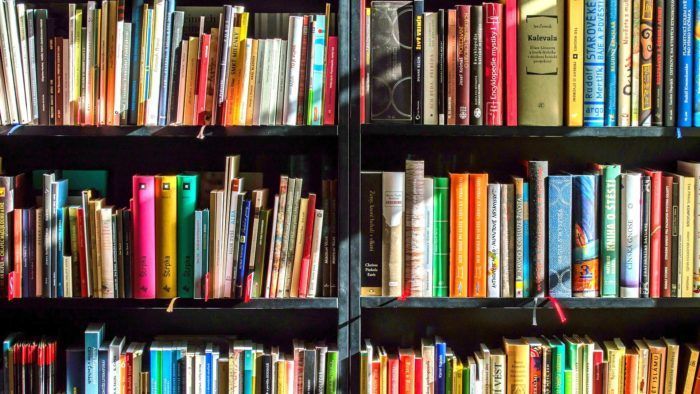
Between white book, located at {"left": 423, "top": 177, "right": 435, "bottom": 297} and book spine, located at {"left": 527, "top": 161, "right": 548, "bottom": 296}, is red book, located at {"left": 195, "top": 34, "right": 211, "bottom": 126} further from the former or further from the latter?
book spine, located at {"left": 527, "top": 161, "right": 548, "bottom": 296}

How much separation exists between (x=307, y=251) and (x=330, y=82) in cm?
42

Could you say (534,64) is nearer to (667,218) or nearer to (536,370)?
(667,218)

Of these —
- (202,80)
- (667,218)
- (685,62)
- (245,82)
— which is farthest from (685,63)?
(202,80)

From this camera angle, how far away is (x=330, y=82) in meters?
2.05

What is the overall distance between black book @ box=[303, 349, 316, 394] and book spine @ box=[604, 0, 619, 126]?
930mm

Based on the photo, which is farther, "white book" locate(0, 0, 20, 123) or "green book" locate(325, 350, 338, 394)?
"green book" locate(325, 350, 338, 394)

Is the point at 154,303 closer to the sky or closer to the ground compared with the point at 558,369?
closer to the sky

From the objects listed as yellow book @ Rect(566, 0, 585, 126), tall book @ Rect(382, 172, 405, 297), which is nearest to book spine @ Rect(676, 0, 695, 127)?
yellow book @ Rect(566, 0, 585, 126)

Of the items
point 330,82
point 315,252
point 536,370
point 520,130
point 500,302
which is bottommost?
point 536,370

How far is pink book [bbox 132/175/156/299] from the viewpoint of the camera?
204cm

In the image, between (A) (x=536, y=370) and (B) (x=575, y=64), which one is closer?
(B) (x=575, y=64)

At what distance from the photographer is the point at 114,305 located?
207 cm

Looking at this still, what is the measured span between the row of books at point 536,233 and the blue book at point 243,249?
0.93 ft

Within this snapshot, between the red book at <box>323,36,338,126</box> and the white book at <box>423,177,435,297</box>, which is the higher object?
the red book at <box>323,36,338,126</box>
